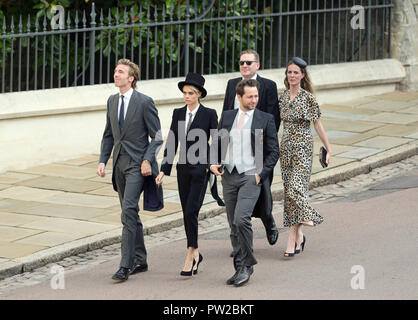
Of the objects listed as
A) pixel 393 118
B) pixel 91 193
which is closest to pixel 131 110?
pixel 91 193

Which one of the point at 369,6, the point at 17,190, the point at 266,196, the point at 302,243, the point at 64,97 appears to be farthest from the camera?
the point at 369,6

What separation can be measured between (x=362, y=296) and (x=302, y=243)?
1726 millimetres

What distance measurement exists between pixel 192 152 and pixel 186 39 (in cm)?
659

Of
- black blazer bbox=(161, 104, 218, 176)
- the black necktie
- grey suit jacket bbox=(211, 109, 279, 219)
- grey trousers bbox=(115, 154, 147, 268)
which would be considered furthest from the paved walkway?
grey suit jacket bbox=(211, 109, 279, 219)

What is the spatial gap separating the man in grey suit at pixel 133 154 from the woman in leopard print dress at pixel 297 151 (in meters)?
1.22

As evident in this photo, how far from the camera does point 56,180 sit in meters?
12.6

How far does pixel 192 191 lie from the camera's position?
892 cm

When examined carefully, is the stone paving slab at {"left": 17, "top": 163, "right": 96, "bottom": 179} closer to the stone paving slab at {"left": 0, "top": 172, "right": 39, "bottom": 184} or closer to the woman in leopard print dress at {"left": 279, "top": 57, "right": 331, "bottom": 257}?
the stone paving slab at {"left": 0, "top": 172, "right": 39, "bottom": 184}

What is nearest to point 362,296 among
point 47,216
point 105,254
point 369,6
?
point 105,254

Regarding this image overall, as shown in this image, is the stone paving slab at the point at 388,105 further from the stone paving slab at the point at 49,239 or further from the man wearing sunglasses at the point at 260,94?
the stone paving slab at the point at 49,239

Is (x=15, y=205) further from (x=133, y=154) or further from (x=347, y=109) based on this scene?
(x=347, y=109)

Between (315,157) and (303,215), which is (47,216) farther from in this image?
(315,157)

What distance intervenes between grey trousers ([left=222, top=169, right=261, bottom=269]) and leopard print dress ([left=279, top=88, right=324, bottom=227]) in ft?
2.57

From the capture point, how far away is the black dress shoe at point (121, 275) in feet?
28.7
